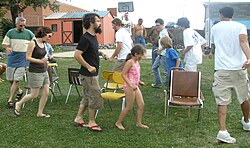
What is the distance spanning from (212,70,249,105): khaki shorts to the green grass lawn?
0.57 metres

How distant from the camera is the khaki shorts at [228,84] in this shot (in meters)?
4.68

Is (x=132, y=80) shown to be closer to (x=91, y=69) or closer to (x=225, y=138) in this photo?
(x=91, y=69)

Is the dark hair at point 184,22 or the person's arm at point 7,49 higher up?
the dark hair at point 184,22

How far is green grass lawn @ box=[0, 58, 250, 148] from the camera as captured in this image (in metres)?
4.67

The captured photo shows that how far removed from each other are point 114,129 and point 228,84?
1759 millimetres

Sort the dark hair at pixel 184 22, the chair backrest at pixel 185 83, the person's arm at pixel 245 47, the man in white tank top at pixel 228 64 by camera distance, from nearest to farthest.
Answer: the person's arm at pixel 245 47
the man in white tank top at pixel 228 64
the chair backrest at pixel 185 83
the dark hair at pixel 184 22

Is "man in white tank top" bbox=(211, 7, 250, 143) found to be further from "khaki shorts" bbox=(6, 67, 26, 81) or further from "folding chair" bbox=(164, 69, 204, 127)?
"khaki shorts" bbox=(6, 67, 26, 81)

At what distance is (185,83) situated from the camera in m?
5.95

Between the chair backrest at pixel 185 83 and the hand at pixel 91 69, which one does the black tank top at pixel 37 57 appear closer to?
the hand at pixel 91 69

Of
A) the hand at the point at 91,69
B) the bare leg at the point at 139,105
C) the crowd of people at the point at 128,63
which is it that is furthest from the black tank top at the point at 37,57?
the bare leg at the point at 139,105

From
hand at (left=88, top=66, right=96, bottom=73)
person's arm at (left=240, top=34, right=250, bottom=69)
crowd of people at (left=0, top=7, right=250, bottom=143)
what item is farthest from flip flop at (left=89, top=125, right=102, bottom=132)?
person's arm at (left=240, top=34, right=250, bottom=69)

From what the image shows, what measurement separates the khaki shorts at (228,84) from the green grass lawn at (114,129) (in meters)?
0.57

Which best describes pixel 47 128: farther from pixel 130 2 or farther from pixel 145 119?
pixel 130 2

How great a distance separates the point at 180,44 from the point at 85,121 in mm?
21708
